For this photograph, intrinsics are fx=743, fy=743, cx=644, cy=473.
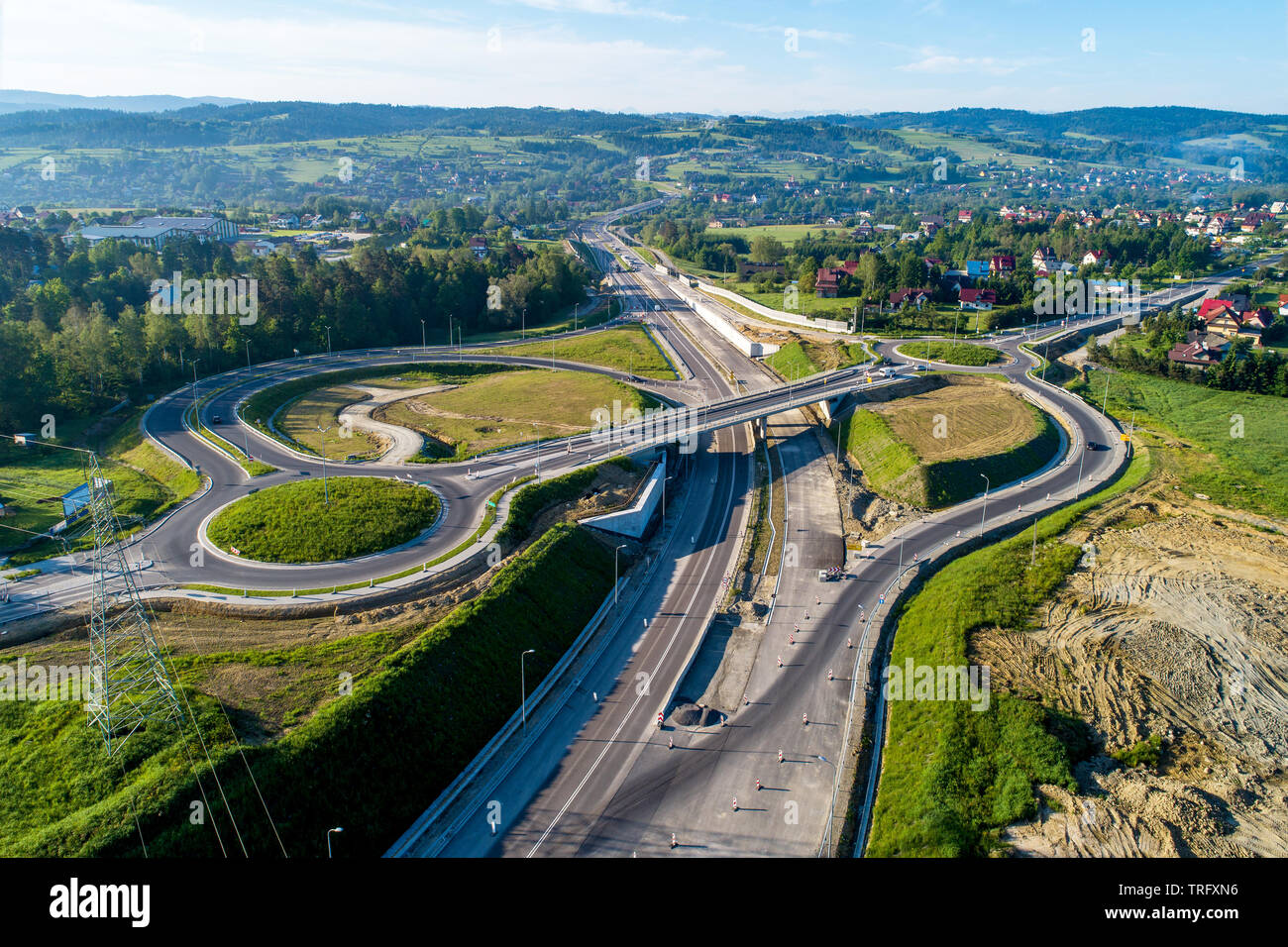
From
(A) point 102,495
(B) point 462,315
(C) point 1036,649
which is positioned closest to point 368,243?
(B) point 462,315

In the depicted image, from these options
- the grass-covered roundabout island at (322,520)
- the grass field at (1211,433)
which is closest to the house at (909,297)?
the grass field at (1211,433)

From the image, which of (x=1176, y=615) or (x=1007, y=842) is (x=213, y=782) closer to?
(x=1007, y=842)
